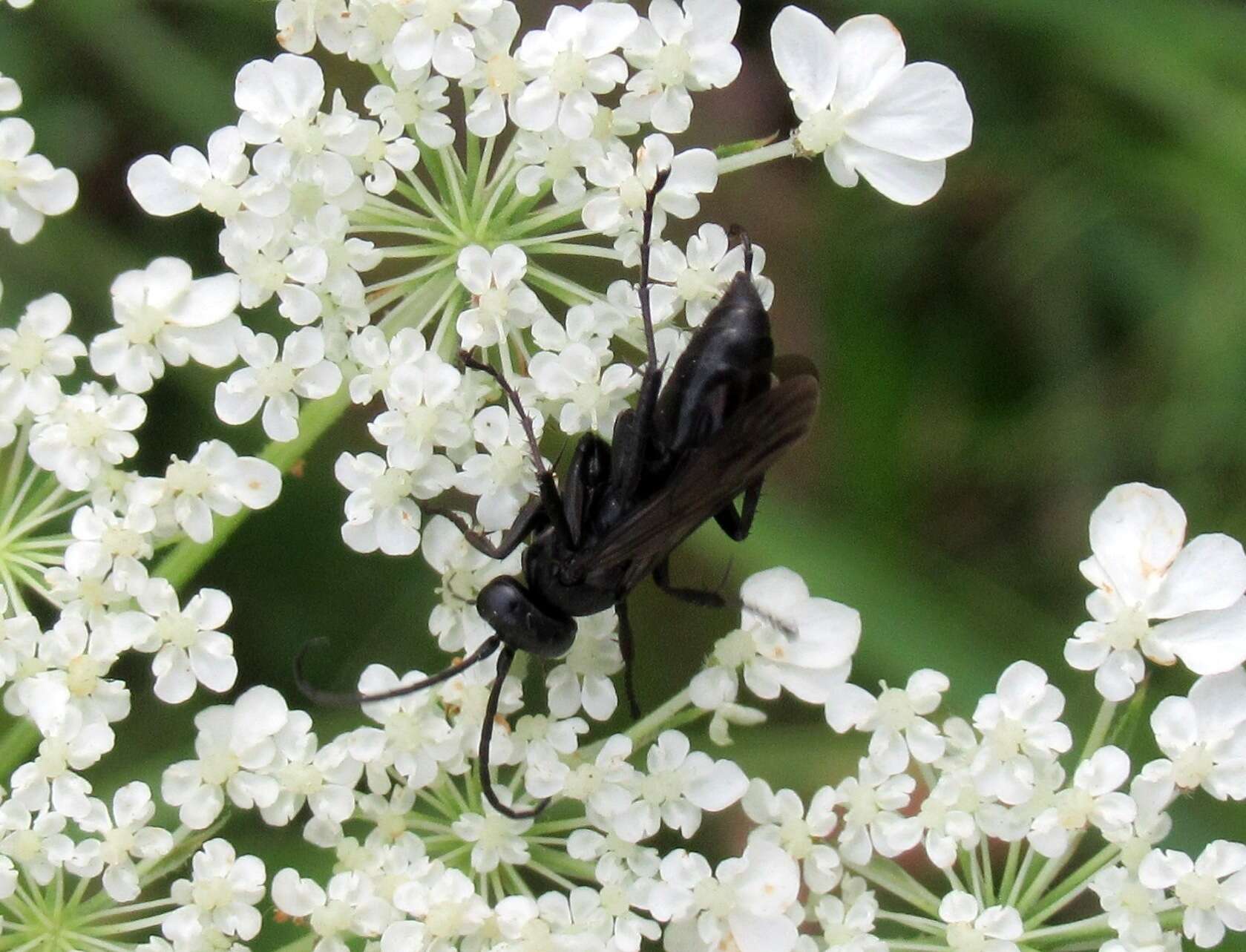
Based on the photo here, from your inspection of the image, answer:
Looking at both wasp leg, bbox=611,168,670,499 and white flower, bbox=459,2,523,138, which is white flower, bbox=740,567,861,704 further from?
white flower, bbox=459,2,523,138

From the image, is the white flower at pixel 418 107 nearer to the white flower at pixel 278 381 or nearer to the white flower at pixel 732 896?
the white flower at pixel 278 381

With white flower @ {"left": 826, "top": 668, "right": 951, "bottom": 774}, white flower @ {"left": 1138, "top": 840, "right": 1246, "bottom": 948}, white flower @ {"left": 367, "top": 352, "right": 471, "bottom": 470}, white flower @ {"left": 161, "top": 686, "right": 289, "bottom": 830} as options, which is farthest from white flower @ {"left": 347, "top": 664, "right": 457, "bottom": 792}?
white flower @ {"left": 1138, "top": 840, "right": 1246, "bottom": 948}

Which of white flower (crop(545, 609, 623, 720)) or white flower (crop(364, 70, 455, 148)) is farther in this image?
white flower (crop(545, 609, 623, 720))

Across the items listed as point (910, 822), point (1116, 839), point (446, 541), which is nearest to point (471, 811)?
point (446, 541)

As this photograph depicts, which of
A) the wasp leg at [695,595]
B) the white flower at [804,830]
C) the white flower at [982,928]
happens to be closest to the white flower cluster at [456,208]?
the wasp leg at [695,595]

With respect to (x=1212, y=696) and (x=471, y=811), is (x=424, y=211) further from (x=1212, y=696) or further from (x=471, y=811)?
(x=1212, y=696)

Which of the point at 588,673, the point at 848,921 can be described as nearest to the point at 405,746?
the point at 588,673
